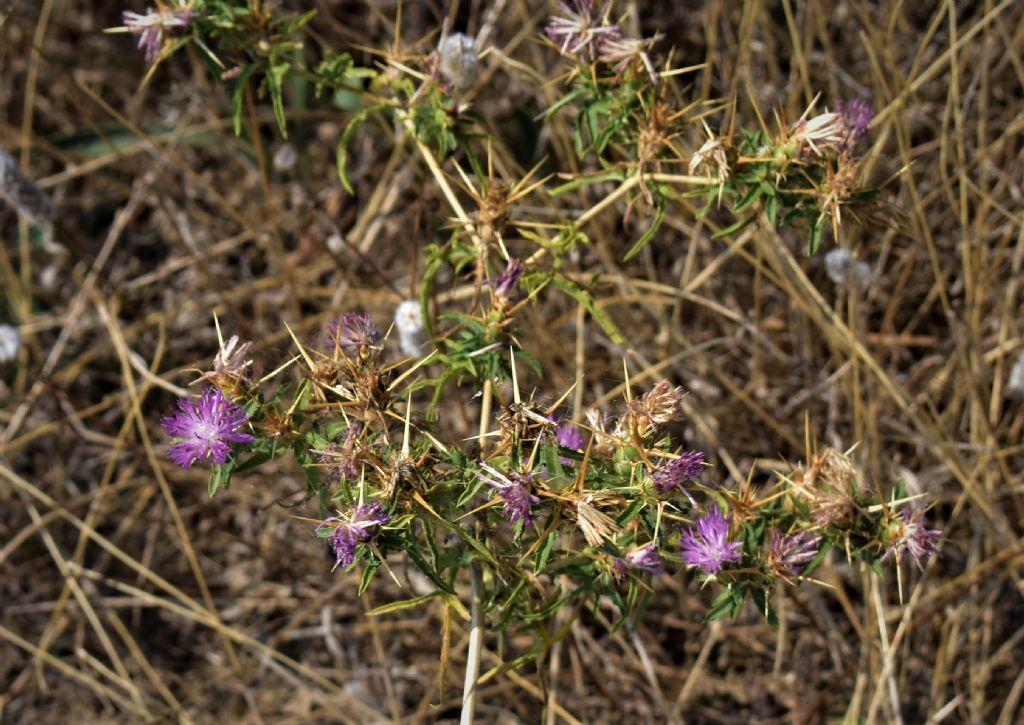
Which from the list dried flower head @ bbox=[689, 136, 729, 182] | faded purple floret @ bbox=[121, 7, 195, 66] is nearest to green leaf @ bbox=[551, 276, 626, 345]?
dried flower head @ bbox=[689, 136, 729, 182]

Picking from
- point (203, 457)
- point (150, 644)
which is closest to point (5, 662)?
point (150, 644)

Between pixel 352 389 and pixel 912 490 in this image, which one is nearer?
pixel 352 389

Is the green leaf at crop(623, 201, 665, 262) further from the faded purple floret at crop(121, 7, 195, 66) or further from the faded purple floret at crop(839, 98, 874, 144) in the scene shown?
the faded purple floret at crop(121, 7, 195, 66)

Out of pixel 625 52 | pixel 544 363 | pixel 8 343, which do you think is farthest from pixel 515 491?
pixel 8 343

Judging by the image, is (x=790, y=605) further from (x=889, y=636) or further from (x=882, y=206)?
(x=882, y=206)

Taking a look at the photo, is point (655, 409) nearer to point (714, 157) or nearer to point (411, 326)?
point (714, 157)

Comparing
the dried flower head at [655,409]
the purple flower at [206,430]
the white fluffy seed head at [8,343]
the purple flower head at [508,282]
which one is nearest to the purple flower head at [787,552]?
the dried flower head at [655,409]
